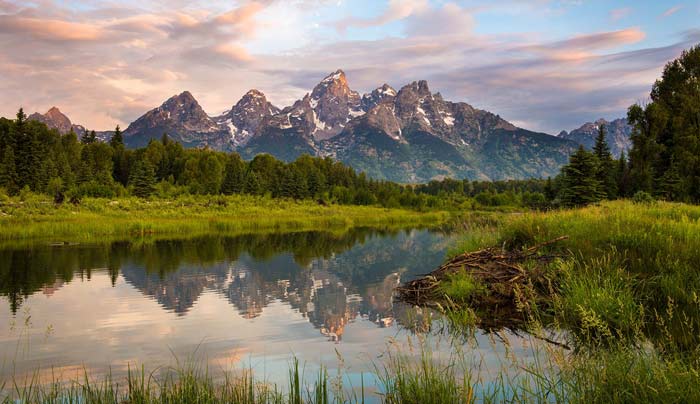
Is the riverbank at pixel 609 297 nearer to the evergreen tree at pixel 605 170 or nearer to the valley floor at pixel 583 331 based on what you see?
the valley floor at pixel 583 331

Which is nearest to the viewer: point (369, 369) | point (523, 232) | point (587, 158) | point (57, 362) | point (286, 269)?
point (369, 369)

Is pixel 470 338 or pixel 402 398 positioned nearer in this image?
pixel 402 398

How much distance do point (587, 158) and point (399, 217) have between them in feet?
163

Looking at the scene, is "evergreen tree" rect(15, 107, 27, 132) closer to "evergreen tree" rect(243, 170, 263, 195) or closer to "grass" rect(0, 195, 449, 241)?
"grass" rect(0, 195, 449, 241)

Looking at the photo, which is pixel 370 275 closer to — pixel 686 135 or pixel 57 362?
pixel 57 362

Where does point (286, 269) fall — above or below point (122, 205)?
below

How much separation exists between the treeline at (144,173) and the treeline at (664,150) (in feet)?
206

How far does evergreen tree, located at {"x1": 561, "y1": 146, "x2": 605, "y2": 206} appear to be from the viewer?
53250 mm

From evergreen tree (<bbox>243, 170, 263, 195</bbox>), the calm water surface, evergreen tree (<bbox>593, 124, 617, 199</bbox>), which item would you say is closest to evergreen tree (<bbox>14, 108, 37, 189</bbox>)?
evergreen tree (<bbox>243, 170, 263, 195</bbox>)

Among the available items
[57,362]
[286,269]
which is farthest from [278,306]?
[286,269]

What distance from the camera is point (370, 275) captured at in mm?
26719

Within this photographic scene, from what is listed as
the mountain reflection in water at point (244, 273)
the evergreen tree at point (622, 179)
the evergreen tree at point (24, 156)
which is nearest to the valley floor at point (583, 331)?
the mountain reflection in water at point (244, 273)

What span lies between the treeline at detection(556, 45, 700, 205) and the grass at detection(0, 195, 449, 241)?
36.4 m

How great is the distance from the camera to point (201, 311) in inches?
676
